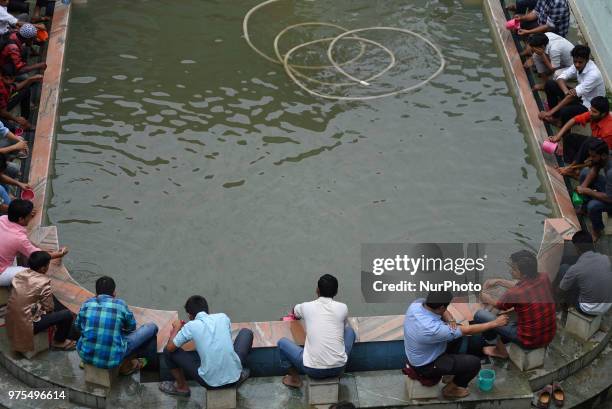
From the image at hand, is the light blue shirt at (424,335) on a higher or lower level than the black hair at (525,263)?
lower

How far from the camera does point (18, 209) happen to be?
38.4ft

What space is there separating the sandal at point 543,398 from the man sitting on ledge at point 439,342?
80cm

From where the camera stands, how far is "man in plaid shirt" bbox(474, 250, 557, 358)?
35.5 ft

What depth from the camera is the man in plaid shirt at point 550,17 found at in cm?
1608

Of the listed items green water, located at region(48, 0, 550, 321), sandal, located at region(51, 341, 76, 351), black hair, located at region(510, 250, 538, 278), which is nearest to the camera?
black hair, located at region(510, 250, 538, 278)

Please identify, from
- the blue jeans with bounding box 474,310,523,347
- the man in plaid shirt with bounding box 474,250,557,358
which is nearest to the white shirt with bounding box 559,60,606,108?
the man in plaid shirt with bounding box 474,250,557,358

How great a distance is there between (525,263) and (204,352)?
3.29 m

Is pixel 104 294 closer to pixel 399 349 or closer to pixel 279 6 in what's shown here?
pixel 399 349

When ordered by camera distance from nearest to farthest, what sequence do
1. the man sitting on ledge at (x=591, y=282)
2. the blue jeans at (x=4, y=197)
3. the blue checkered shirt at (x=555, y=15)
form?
the man sitting on ledge at (x=591, y=282) < the blue jeans at (x=4, y=197) < the blue checkered shirt at (x=555, y=15)

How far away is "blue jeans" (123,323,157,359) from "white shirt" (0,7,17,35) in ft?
20.2

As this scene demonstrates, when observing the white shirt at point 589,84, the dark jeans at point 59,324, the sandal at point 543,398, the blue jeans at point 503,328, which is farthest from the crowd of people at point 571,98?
the dark jeans at point 59,324

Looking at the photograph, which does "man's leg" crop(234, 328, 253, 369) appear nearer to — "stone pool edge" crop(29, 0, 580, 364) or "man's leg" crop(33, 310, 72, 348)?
"stone pool edge" crop(29, 0, 580, 364)

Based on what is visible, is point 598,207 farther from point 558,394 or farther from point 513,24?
point 513,24

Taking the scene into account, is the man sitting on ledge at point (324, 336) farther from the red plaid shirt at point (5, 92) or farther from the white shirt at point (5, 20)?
the white shirt at point (5, 20)
